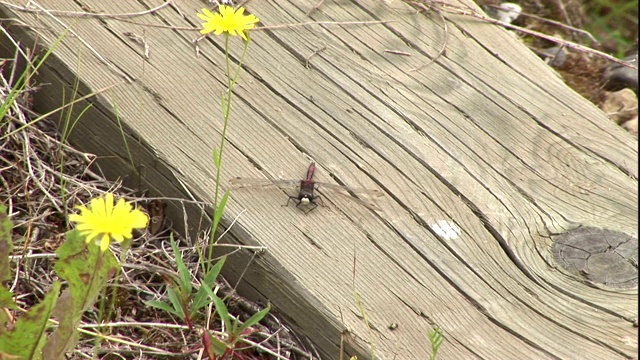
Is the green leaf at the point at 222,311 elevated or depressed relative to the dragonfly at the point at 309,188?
depressed

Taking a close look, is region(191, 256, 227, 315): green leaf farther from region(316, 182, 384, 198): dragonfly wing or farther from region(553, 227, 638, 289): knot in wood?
region(553, 227, 638, 289): knot in wood

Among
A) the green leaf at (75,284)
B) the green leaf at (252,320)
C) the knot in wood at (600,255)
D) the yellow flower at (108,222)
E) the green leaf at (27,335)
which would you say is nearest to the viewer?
the yellow flower at (108,222)

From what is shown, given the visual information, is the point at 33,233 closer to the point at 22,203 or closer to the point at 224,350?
the point at 22,203

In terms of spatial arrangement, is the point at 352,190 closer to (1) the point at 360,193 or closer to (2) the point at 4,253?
(1) the point at 360,193

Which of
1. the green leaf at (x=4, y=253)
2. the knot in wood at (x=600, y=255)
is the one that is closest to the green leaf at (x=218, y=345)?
the green leaf at (x=4, y=253)

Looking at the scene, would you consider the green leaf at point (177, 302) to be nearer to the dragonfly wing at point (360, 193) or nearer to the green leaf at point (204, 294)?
the green leaf at point (204, 294)

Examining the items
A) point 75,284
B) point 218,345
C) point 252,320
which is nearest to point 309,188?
point 252,320

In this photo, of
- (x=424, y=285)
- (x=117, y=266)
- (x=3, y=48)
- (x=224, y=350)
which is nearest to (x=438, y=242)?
(x=424, y=285)
